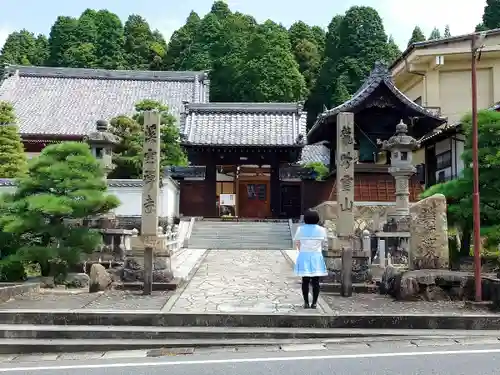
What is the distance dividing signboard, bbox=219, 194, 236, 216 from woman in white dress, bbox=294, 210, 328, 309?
2186 cm

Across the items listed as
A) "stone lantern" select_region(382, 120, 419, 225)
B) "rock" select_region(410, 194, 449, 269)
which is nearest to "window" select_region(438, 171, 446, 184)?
"stone lantern" select_region(382, 120, 419, 225)

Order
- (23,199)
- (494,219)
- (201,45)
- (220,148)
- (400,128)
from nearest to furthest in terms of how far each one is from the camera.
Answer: (23,199), (494,219), (400,128), (220,148), (201,45)

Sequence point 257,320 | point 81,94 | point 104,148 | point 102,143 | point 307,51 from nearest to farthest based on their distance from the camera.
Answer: point 257,320
point 102,143
point 104,148
point 81,94
point 307,51

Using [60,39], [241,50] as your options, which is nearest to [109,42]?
[60,39]

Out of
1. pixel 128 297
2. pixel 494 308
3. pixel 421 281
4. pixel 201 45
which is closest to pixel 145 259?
pixel 128 297

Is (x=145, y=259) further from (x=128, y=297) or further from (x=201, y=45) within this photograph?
(x=201, y=45)

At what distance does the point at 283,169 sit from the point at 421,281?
1940cm

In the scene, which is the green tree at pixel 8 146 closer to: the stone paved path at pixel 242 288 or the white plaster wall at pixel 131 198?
the white plaster wall at pixel 131 198

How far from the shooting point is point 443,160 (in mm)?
25125

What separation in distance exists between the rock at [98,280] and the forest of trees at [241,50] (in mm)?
36196

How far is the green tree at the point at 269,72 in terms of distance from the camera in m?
45.8

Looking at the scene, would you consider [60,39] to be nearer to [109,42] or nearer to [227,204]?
[109,42]

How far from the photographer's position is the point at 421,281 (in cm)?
979

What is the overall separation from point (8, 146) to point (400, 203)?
56.5 feet
